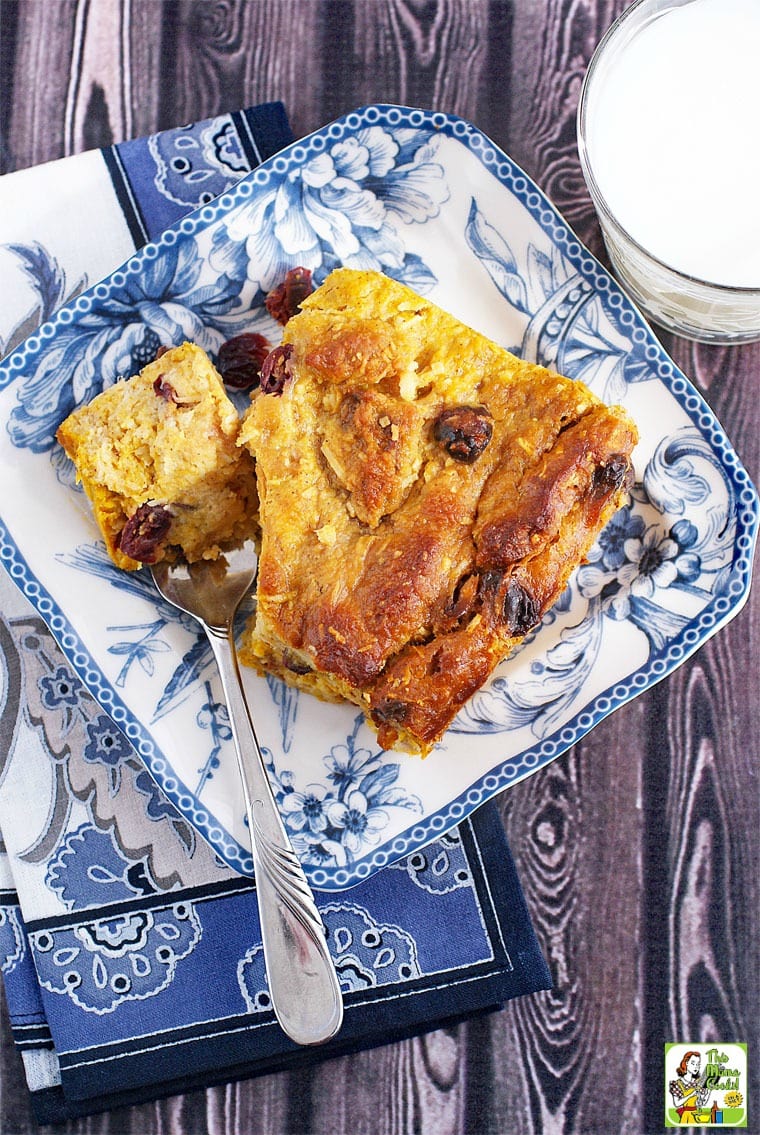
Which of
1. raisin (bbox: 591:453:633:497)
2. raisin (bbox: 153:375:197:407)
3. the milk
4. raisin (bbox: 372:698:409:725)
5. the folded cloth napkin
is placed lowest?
the folded cloth napkin

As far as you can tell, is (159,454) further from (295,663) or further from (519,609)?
(519,609)

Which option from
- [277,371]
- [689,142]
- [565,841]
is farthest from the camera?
[565,841]

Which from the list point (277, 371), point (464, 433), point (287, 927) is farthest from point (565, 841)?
point (277, 371)

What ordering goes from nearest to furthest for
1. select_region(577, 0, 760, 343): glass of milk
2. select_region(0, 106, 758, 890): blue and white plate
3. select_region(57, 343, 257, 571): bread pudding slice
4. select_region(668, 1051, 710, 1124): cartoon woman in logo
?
1. select_region(57, 343, 257, 571): bread pudding slice
2. select_region(0, 106, 758, 890): blue and white plate
3. select_region(577, 0, 760, 343): glass of milk
4. select_region(668, 1051, 710, 1124): cartoon woman in logo

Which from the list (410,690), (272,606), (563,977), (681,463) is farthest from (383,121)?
(563,977)
